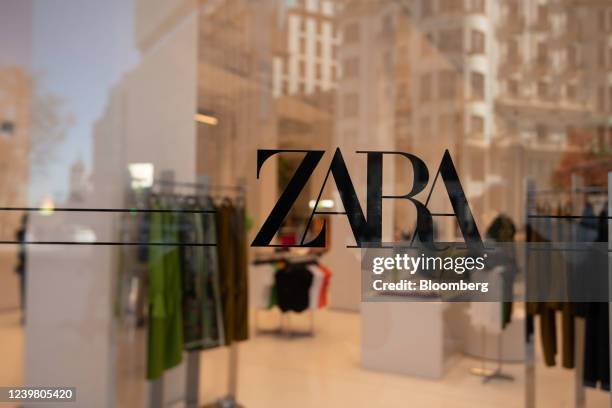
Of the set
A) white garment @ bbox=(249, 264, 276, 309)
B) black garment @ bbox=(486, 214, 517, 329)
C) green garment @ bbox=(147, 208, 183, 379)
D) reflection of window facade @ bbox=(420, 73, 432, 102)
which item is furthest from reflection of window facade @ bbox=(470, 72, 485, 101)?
green garment @ bbox=(147, 208, 183, 379)

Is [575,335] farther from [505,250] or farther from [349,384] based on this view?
[349,384]

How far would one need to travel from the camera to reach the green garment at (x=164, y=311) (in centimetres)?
213

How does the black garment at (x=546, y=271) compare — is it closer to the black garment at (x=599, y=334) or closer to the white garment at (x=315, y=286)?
the black garment at (x=599, y=334)

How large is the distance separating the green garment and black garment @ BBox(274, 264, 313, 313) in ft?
1.77

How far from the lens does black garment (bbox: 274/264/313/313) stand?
2203 mm

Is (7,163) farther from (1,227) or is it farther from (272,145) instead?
(272,145)

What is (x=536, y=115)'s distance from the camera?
210cm

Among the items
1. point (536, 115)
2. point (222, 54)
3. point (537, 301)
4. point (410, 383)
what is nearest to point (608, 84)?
point (536, 115)

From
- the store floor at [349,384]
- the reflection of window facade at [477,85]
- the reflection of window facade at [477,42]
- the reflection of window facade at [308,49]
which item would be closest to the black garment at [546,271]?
the store floor at [349,384]

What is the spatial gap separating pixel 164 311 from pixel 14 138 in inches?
40.3

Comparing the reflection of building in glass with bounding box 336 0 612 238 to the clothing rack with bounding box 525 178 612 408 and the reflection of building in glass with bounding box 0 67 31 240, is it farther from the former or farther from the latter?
the reflection of building in glass with bounding box 0 67 31 240

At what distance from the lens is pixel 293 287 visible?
251 cm

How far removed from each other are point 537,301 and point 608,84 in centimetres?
102

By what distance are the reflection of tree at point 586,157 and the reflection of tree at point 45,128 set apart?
221 cm
